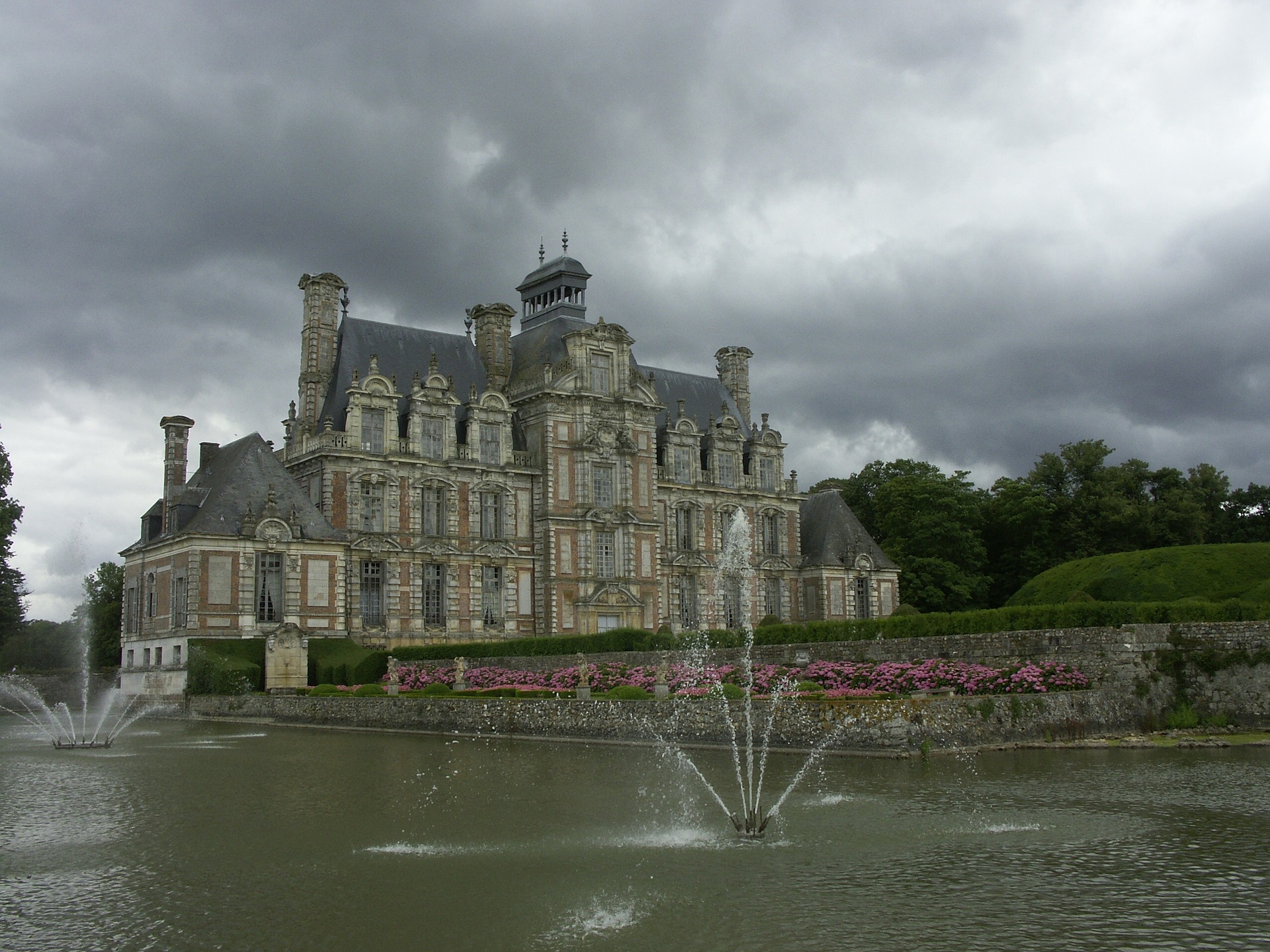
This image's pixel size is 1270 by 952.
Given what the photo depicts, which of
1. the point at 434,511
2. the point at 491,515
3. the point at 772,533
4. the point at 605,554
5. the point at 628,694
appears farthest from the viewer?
the point at 772,533

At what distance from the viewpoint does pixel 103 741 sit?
32.3 m

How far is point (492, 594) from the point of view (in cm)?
5769

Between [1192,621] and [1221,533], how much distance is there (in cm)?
4274

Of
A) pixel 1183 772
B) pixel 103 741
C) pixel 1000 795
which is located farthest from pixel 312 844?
pixel 103 741

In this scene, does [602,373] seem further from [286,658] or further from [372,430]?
[286,658]

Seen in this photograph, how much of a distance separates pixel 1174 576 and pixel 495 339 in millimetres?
34828

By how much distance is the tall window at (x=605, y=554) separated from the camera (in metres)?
59.5

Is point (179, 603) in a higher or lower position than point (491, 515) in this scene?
lower

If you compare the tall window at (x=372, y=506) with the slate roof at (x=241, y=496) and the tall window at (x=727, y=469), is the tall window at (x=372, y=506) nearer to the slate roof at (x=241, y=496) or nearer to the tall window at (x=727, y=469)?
the slate roof at (x=241, y=496)

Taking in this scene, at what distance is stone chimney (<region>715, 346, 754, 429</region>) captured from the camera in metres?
72.6

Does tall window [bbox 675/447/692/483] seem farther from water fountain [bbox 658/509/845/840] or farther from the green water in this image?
the green water

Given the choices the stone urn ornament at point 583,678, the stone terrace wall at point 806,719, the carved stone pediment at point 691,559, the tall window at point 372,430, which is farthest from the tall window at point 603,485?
the stone terrace wall at point 806,719

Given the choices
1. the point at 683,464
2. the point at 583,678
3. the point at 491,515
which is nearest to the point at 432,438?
the point at 491,515

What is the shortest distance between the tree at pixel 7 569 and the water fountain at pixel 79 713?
301 cm
